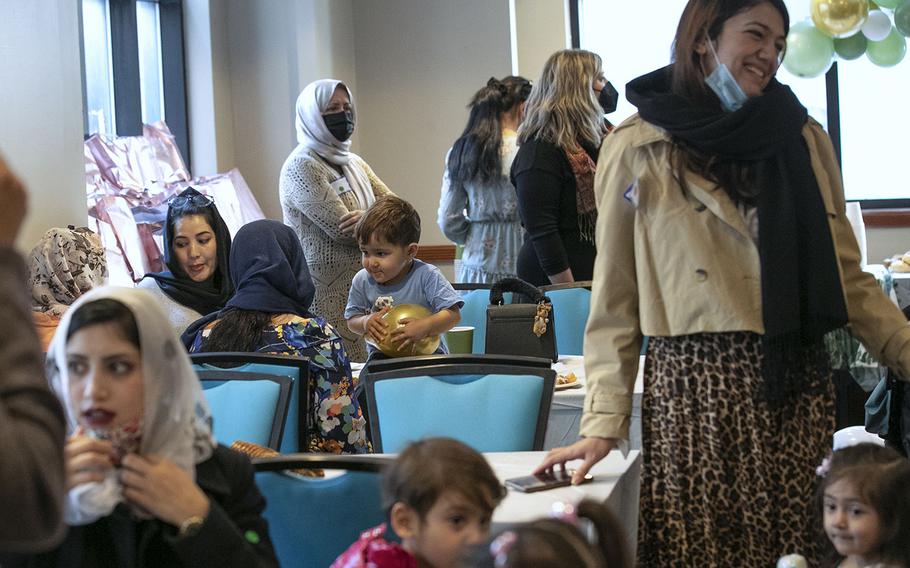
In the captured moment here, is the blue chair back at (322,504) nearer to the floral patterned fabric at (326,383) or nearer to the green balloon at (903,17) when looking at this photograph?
the floral patterned fabric at (326,383)

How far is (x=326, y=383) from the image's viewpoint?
3143mm

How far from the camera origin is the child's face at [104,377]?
150 centimetres

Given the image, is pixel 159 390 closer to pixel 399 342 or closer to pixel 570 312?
pixel 399 342

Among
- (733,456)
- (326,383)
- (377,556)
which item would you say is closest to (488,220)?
(326,383)

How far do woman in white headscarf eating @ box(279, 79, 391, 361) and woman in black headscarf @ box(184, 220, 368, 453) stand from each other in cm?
129

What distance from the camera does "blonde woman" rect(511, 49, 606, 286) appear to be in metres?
4.26

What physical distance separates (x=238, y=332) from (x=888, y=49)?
4.96m

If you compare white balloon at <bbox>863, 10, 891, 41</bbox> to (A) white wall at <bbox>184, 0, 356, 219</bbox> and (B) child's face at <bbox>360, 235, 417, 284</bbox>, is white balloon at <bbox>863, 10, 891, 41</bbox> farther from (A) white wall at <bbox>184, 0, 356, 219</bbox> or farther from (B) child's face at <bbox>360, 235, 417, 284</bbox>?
(B) child's face at <bbox>360, 235, 417, 284</bbox>

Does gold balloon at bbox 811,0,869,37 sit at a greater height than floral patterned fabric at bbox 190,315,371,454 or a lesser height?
greater

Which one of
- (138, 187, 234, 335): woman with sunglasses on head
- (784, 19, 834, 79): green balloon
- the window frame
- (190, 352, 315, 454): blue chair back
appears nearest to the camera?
(190, 352, 315, 454): blue chair back

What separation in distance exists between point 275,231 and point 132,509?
210cm

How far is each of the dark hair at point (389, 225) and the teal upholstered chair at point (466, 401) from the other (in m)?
1.03

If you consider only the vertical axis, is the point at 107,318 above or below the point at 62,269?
below

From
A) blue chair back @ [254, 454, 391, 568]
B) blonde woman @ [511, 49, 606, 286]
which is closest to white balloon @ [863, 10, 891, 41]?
blonde woman @ [511, 49, 606, 286]
